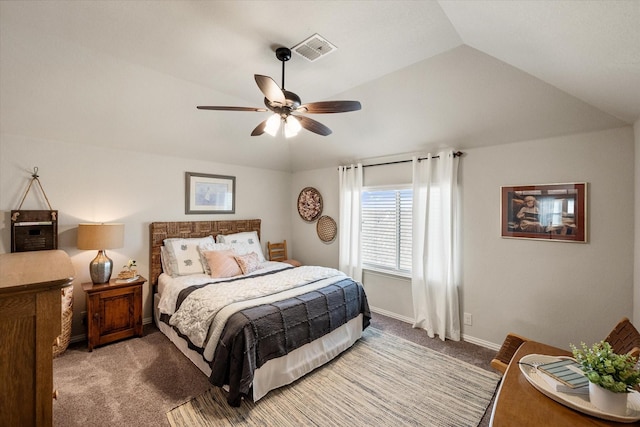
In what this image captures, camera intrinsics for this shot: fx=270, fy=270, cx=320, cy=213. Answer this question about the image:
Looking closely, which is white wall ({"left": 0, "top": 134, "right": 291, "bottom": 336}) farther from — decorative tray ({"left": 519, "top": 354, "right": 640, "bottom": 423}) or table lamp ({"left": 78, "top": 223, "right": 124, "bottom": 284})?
decorative tray ({"left": 519, "top": 354, "right": 640, "bottom": 423})

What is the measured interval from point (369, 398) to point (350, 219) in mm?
2439

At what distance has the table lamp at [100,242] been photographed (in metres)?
2.86

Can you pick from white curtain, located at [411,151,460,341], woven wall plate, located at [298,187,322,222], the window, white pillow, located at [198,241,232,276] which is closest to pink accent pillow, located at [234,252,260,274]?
white pillow, located at [198,241,232,276]

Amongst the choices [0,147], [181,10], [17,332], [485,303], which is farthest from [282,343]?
[0,147]

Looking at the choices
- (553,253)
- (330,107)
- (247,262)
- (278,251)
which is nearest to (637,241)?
(553,253)

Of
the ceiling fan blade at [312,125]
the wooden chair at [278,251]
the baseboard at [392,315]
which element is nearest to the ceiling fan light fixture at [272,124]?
the ceiling fan blade at [312,125]

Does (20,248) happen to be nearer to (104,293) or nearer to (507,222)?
(104,293)

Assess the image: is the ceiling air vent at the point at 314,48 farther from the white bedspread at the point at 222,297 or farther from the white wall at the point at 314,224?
the white wall at the point at 314,224

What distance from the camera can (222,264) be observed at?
131 inches

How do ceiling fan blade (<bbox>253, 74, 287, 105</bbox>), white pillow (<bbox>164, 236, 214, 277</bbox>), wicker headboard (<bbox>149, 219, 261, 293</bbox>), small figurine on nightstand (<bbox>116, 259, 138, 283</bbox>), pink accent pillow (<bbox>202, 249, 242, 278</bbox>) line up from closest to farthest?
ceiling fan blade (<bbox>253, 74, 287, 105</bbox>), small figurine on nightstand (<bbox>116, 259, 138, 283</bbox>), pink accent pillow (<bbox>202, 249, 242, 278</bbox>), white pillow (<bbox>164, 236, 214, 277</bbox>), wicker headboard (<bbox>149, 219, 261, 293</bbox>)

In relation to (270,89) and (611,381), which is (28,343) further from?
(611,381)

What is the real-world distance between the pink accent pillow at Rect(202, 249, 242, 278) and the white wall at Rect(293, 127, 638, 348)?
9.16 ft

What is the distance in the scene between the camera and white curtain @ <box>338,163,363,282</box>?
413 centimetres

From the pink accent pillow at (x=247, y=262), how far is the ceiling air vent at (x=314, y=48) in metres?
2.43
